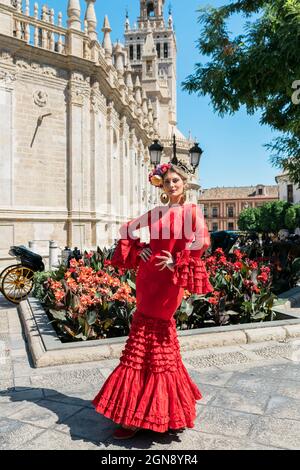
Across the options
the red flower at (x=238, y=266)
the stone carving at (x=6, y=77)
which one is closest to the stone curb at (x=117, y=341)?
the red flower at (x=238, y=266)

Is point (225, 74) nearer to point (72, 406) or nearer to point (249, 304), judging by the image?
point (249, 304)

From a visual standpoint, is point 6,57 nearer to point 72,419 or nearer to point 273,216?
point 72,419

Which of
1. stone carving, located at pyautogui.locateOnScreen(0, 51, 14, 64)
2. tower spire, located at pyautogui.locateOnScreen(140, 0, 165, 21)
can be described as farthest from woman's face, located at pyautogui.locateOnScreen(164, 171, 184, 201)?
tower spire, located at pyautogui.locateOnScreen(140, 0, 165, 21)

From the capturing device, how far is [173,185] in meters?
3.09

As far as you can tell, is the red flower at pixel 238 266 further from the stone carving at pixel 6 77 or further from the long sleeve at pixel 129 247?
the stone carving at pixel 6 77

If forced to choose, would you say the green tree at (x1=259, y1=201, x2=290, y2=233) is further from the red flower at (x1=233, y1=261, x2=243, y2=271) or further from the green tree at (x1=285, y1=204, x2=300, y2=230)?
the red flower at (x1=233, y1=261, x2=243, y2=271)

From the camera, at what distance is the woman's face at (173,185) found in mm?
3086

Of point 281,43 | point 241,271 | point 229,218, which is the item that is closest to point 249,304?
point 241,271

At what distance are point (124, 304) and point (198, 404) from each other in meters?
2.31

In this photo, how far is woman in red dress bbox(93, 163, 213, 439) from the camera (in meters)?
2.79

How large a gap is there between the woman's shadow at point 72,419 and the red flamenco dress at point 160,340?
7.4 inches

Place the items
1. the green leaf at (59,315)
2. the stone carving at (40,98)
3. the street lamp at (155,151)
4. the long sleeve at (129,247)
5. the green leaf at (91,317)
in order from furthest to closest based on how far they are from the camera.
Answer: the stone carving at (40,98) → the street lamp at (155,151) → the green leaf at (59,315) → the green leaf at (91,317) → the long sleeve at (129,247)

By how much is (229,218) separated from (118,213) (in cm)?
7216

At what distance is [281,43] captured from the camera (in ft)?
24.3
